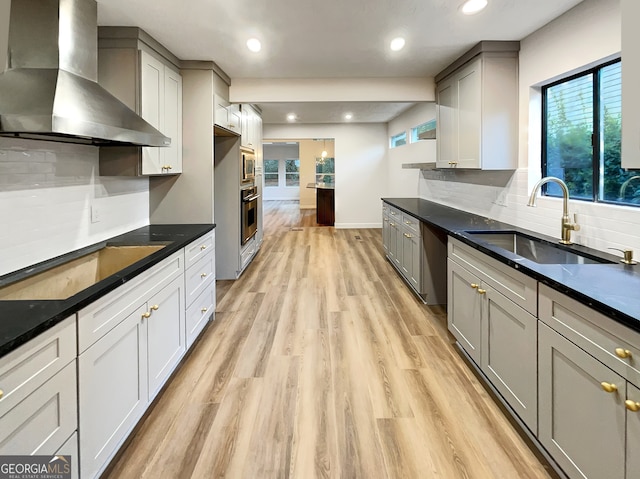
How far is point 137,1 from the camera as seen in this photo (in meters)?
2.56

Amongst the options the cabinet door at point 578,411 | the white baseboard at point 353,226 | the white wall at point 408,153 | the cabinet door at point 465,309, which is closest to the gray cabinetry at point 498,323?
the cabinet door at point 465,309

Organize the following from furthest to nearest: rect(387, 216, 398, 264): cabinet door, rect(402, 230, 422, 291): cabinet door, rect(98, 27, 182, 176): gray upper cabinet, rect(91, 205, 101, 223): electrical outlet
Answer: rect(387, 216, 398, 264): cabinet door
rect(402, 230, 422, 291): cabinet door
rect(98, 27, 182, 176): gray upper cabinet
rect(91, 205, 101, 223): electrical outlet

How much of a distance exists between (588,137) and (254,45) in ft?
8.58

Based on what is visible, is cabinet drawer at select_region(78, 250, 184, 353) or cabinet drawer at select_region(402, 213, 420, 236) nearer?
cabinet drawer at select_region(78, 250, 184, 353)

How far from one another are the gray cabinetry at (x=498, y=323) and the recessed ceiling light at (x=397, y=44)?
1.72 metres

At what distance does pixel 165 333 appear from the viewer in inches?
95.9

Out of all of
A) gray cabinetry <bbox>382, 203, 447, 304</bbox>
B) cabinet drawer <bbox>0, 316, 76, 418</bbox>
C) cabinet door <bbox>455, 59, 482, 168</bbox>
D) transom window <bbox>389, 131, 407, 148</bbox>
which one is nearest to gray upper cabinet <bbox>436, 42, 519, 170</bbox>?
cabinet door <bbox>455, 59, 482, 168</bbox>

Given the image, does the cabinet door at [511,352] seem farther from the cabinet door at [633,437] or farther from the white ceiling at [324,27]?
the white ceiling at [324,27]

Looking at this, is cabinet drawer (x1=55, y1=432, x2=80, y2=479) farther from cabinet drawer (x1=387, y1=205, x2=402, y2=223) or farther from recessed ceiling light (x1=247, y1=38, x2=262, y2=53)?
cabinet drawer (x1=387, y1=205, x2=402, y2=223)

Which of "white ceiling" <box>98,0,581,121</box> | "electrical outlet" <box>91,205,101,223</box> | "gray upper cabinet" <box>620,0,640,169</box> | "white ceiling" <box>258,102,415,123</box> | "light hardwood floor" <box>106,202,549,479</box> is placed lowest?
"light hardwood floor" <box>106,202,549,479</box>

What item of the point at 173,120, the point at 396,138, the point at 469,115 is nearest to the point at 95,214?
the point at 173,120

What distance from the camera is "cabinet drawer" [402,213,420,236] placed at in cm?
430

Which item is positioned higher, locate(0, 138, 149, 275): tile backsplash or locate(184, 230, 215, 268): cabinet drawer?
locate(0, 138, 149, 275): tile backsplash

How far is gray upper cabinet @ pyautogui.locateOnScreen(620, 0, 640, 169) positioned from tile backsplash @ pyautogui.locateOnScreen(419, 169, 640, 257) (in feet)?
2.85
